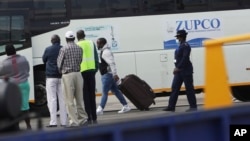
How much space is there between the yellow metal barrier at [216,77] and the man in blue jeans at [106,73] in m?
8.95

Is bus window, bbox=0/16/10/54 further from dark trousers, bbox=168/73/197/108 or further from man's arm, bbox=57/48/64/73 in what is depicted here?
dark trousers, bbox=168/73/197/108

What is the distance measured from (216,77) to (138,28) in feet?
36.0

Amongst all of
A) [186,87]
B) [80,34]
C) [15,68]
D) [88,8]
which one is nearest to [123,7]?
[88,8]

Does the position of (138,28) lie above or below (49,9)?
below

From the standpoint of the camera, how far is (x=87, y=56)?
10781 mm

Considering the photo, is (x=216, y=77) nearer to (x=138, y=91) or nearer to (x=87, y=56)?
(x=87, y=56)

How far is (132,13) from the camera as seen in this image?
14.7 m

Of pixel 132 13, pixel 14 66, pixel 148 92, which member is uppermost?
pixel 132 13

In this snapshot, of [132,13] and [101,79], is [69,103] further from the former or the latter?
[132,13]

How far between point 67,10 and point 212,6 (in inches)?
160

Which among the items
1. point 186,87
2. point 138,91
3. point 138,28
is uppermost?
point 138,28

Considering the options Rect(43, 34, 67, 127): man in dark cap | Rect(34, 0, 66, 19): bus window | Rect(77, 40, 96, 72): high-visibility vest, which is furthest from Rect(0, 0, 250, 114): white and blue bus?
Rect(77, 40, 96, 72): high-visibility vest

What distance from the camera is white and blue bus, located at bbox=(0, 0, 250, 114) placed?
14047 mm

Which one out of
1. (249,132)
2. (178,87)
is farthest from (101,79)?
(249,132)
